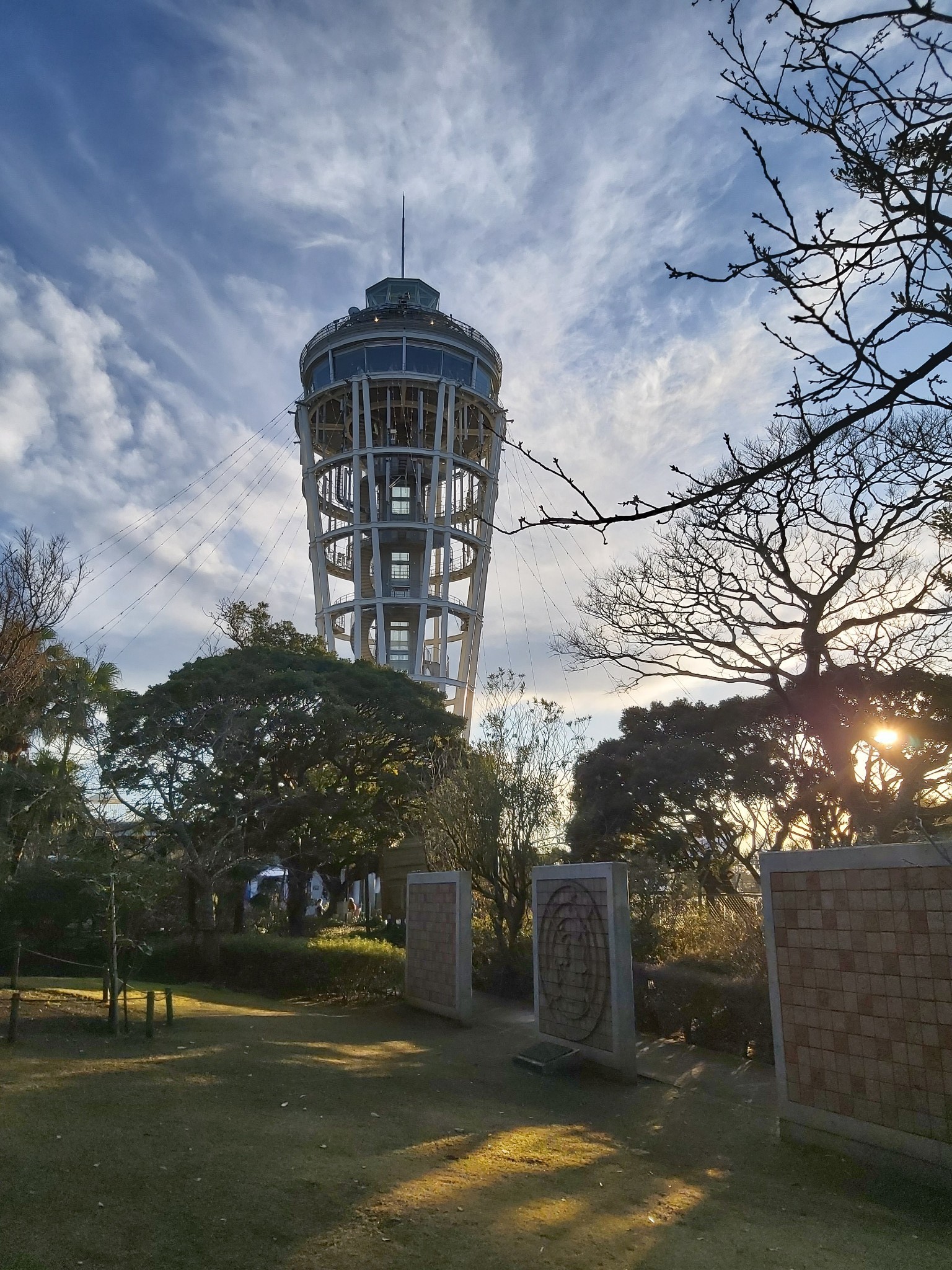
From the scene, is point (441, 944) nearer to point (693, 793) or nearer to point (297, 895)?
point (693, 793)

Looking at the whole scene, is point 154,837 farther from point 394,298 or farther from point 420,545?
point 394,298

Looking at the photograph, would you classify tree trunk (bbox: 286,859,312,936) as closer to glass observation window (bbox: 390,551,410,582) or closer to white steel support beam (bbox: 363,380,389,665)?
white steel support beam (bbox: 363,380,389,665)

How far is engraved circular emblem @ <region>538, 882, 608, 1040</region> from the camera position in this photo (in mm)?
10367

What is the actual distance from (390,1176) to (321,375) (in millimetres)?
39419

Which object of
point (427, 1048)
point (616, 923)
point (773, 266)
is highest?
point (773, 266)

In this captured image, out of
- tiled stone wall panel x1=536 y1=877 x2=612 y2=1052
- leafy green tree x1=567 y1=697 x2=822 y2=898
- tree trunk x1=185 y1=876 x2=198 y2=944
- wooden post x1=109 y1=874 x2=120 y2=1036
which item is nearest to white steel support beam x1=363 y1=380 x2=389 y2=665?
tree trunk x1=185 y1=876 x2=198 y2=944

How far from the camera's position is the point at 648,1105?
8.80m

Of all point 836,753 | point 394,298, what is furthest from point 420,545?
point 836,753

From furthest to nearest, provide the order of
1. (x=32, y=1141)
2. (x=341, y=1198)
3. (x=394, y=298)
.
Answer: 1. (x=394, y=298)
2. (x=32, y=1141)
3. (x=341, y=1198)

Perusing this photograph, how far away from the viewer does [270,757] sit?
2230 centimetres

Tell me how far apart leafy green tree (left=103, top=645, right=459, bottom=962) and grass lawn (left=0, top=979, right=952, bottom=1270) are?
984cm

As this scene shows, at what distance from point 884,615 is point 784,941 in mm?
6666

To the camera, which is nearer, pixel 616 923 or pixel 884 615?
pixel 616 923

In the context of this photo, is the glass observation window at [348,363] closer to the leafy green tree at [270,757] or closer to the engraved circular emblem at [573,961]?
the leafy green tree at [270,757]
